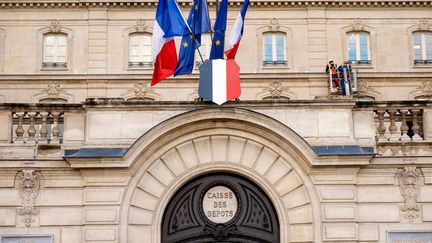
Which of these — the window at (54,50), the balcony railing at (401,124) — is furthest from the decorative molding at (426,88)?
the balcony railing at (401,124)

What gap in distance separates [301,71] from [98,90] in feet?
29.0

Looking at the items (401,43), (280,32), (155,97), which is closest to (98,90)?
(155,97)

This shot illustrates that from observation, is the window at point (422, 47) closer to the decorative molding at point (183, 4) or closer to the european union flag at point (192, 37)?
the decorative molding at point (183, 4)

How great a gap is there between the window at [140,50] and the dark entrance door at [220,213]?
67.8ft

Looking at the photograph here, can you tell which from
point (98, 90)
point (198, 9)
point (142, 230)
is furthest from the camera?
point (98, 90)

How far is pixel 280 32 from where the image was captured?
35000 mm

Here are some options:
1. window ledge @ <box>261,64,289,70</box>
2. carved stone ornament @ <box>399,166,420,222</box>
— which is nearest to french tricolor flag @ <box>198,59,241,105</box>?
carved stone ornament @ <box>399,166,420,222</box>

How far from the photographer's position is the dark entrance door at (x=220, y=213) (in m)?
14.3

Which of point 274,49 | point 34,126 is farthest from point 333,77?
point 34,126

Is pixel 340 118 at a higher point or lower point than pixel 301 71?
lower

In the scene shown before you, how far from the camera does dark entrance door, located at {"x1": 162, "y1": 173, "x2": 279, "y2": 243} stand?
562 inches

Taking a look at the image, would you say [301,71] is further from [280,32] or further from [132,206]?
[132,206]

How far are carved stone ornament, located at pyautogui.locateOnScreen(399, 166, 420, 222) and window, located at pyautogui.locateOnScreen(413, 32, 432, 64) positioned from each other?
2187 cm

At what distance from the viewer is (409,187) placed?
1425cm
